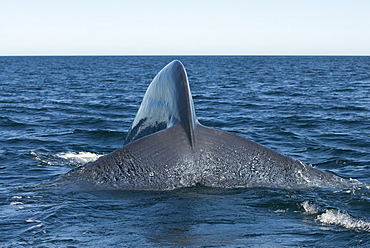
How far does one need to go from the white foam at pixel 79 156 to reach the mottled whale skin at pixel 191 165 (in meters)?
3.75

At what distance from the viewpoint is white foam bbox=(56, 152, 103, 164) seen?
9.23m

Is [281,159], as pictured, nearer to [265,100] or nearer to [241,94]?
[265,100]

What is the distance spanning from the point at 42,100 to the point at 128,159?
17.8 metres

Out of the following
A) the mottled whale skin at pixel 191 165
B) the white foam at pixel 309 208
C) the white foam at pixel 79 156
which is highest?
the mottled whale skin at pixel 191 165

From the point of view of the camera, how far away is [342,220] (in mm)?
4848

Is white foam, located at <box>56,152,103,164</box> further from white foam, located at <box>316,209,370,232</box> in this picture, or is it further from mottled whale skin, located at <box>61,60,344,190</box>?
white foam, located at <box>316,209,370,232</box>

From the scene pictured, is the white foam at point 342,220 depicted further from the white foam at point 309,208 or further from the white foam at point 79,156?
the white foam at point 79,156

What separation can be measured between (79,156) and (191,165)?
15.5 ft

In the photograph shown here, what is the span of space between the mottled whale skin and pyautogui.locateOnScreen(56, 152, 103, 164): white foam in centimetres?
375

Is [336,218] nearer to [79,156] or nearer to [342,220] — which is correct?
[342,220]

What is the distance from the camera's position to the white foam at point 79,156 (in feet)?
30.3

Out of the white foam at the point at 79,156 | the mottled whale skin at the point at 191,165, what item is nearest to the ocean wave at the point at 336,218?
the mottled whale skin at the point at 191,165

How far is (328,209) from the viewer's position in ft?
17.1

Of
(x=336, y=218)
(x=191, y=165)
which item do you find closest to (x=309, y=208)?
(x=336, y=218)
